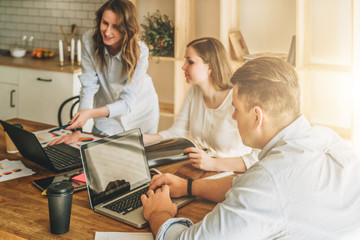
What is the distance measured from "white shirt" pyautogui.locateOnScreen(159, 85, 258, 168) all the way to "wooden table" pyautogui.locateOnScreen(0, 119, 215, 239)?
52cm

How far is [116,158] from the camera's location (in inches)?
68.1

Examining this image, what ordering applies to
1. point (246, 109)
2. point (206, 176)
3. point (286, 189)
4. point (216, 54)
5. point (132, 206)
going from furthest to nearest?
point (216, 54) < point (206, 176) < point (132, 206) < point (246, 109) < point (286, 189)

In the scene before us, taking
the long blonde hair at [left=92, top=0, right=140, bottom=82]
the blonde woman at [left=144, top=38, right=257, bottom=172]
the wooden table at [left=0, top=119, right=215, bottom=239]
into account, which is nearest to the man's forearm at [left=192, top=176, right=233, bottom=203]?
the wooden table at [left=0, top=119, right=215, bottom=239]

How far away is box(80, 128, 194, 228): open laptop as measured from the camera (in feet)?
5.15

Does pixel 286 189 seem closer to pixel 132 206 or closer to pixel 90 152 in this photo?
pixel 132 206

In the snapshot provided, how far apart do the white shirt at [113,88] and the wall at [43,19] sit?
2.02m

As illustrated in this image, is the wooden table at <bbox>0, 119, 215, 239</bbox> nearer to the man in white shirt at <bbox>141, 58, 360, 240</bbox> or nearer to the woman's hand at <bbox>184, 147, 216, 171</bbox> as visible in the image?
the woman's hand at <bbox>184, 147, 216, 171</bbox>

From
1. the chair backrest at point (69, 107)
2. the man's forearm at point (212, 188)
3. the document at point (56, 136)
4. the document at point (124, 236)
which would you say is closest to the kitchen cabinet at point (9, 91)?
the chair backrest at point (69, 107)

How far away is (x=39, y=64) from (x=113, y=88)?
6.17 ft

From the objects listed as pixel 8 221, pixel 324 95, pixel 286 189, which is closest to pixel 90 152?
pixel 8 221

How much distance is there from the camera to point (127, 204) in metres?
1.61

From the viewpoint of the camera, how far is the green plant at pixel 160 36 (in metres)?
4.03

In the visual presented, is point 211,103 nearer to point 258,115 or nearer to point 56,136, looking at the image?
point 56,136

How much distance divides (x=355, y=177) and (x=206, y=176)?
2.77ft
